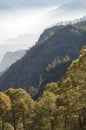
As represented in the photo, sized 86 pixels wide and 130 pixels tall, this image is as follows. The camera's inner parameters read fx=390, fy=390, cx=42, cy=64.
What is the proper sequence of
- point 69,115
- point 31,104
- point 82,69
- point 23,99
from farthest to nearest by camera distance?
1. point 31,104
2. point 23,99
3. point 69,115
4. point 82,69

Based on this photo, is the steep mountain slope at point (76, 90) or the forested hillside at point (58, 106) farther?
the forested hillside at point (58, 106)

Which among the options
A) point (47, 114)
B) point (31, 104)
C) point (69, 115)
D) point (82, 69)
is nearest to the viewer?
point (82, 69)

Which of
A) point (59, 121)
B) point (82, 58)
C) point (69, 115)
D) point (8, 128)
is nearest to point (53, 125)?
point (59, 121)

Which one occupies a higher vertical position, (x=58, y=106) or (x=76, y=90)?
(x=76, y=90)

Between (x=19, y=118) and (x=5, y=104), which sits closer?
(x=5, y=104)

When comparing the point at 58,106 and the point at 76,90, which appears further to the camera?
the point at 58,106

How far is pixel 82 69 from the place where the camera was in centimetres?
7581

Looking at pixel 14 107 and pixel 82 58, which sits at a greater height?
pixel 82 58

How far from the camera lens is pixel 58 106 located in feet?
320

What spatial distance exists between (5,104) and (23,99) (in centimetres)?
928

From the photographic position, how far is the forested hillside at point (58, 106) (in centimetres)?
7706

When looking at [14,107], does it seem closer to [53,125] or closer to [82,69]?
[53,125]

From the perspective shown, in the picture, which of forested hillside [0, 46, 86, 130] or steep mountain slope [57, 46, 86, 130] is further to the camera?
forested hillside [0, 46, 86, 130]

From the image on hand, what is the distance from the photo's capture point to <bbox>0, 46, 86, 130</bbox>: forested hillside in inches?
3034
